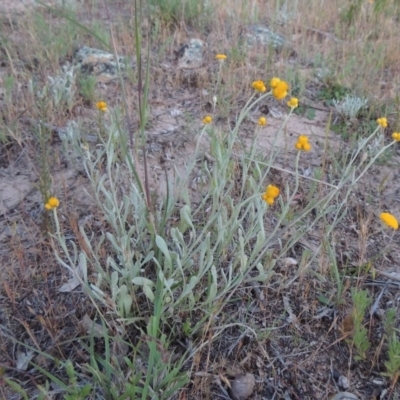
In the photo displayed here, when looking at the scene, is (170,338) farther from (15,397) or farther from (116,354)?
(15,397)

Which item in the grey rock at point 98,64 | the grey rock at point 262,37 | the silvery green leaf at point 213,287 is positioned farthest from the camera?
the grey rock at point 262,37

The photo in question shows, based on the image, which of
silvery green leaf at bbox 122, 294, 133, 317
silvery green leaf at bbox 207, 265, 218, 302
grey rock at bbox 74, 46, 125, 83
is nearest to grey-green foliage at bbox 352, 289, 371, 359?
silvery green leaf at bbox 207, 265, 218, 302

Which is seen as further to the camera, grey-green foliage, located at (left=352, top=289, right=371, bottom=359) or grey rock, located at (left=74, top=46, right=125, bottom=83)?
grey rock, located at (left=74, top=46, right=125, bottom=83)

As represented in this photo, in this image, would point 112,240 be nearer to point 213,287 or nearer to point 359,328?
point 213,287

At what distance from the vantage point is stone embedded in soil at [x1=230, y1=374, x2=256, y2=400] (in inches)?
61.3

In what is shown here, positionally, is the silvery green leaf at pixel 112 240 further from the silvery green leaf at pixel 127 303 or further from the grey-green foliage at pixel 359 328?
the grey-green foliage at pixel 359 328

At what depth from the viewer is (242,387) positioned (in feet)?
5.13

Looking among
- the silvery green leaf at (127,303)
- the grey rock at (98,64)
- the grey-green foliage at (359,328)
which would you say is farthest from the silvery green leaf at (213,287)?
the grey rock at (98,64)

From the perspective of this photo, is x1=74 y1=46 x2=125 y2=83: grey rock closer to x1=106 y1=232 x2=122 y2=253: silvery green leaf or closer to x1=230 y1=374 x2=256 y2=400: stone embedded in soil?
x1=106 y1=232 x2=122 y2=253: silvery green leaf

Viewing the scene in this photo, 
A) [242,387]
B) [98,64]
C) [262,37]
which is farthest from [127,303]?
[262,37]

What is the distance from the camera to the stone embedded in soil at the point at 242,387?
1.56m

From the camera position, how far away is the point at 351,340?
1.68 meters

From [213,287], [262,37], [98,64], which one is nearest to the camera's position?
[213,287]

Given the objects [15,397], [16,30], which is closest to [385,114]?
[15,397]
